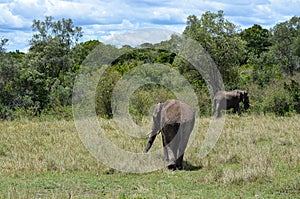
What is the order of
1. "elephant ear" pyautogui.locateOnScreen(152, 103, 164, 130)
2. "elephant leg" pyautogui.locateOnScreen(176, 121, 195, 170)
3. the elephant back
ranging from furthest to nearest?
"elephant ear" pyautogui.locateOnScreen(152, 103, 164, 130), the elephant back, "elephant leg" pyautogui.locateOnScreen(176, 121, 195, 170)

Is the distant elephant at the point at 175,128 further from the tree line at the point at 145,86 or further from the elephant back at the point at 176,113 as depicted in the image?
the tree line at the point at 145,86

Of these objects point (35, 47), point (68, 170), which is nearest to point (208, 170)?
point (68, 170)

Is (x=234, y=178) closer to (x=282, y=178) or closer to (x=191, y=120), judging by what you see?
(x=282, y=178)

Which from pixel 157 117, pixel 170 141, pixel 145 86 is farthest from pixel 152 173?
pixel 145 86

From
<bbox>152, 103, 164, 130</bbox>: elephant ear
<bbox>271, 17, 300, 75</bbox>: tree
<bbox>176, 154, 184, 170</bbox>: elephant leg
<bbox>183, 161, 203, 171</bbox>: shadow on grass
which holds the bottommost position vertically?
<bbox>183, 161, 203, 171</bbox>: shadow on grass

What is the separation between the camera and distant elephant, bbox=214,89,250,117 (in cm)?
2389

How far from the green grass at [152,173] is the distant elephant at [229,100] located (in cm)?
916

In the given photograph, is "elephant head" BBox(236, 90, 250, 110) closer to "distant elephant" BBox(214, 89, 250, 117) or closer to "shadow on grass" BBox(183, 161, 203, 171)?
"distant elephant" BBox(214, 89, 250, 117)

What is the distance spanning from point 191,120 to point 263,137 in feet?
14.7

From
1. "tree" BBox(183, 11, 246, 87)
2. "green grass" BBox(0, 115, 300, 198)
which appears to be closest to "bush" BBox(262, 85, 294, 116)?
"tree" BBox(183, 11, 246, 87)

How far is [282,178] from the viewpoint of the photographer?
29.4 ft

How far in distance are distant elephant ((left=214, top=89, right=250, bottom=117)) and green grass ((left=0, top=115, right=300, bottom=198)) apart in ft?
30.1

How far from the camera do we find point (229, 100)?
2442 centimetres

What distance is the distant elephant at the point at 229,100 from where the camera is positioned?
2389 cm
